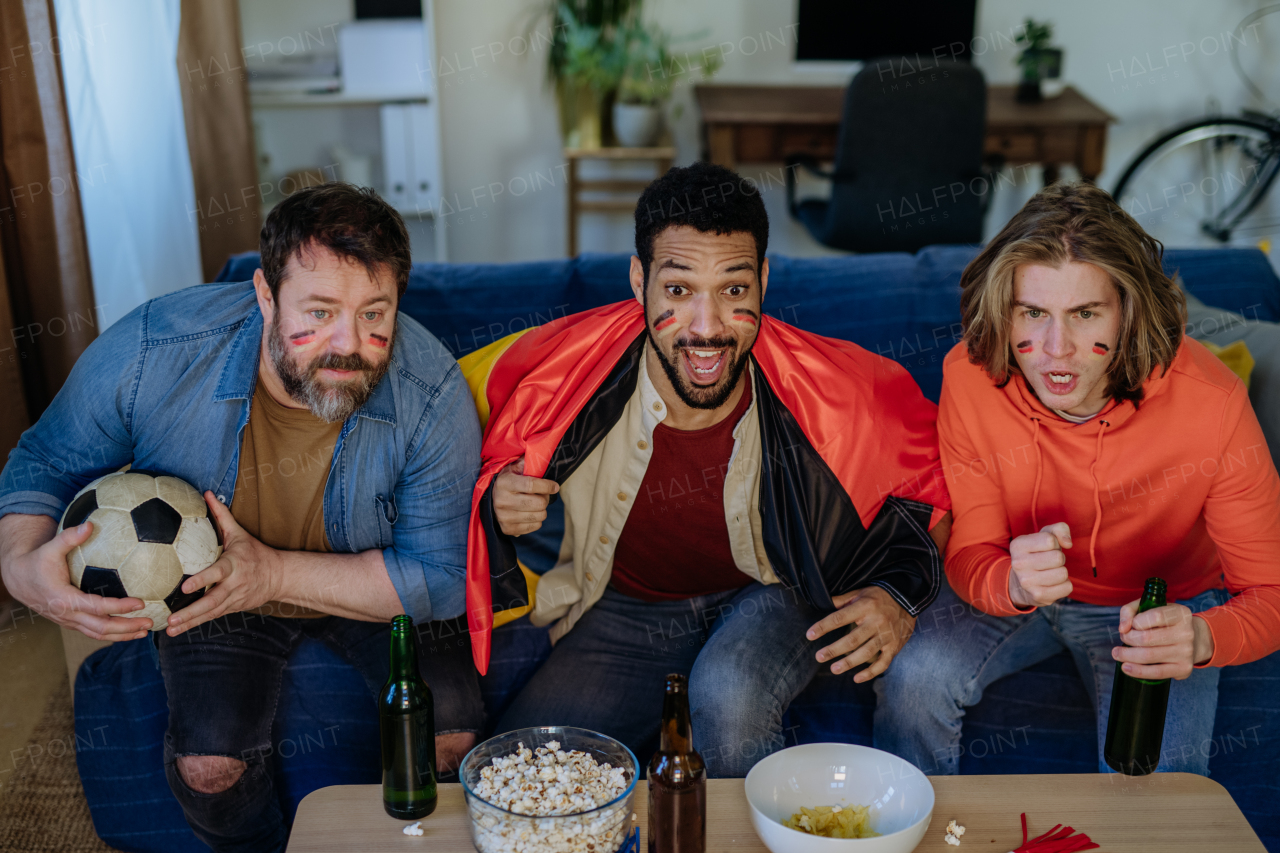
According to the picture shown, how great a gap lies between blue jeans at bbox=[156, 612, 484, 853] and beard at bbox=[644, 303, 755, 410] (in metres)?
0.54

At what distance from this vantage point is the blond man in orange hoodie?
1468mm

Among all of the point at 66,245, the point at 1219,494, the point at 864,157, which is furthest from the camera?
the point at 864,157

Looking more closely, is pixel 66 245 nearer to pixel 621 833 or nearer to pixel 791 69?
pixel 621 833

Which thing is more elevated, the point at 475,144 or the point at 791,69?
the point at 791,69

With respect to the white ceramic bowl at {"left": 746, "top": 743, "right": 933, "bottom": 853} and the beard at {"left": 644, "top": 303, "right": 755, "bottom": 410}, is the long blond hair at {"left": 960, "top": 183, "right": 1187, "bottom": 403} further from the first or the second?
the white ceramic bowl at {"left": 746, "top": 743, "right": 933, "bottom": 853}

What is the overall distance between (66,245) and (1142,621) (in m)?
2.23

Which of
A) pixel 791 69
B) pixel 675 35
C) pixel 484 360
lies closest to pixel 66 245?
pixel 484 360

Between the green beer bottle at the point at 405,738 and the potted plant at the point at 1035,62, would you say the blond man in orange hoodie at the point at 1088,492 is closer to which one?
the green beer bottle at the point at 405,738

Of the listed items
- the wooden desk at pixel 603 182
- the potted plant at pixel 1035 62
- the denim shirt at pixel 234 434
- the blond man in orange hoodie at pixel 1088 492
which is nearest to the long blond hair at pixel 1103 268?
the blond man in orange hoodie at pixel 1088 492

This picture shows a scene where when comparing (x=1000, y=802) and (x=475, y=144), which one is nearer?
(x=1000, y=802)

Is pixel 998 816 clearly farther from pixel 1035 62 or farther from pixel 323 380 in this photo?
pixel 1035 62

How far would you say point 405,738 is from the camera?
125cm

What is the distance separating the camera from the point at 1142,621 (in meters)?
1.36

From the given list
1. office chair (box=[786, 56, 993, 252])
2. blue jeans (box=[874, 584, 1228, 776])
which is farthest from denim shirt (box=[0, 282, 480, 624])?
office chair (box=[786, 56, 993, 252])
